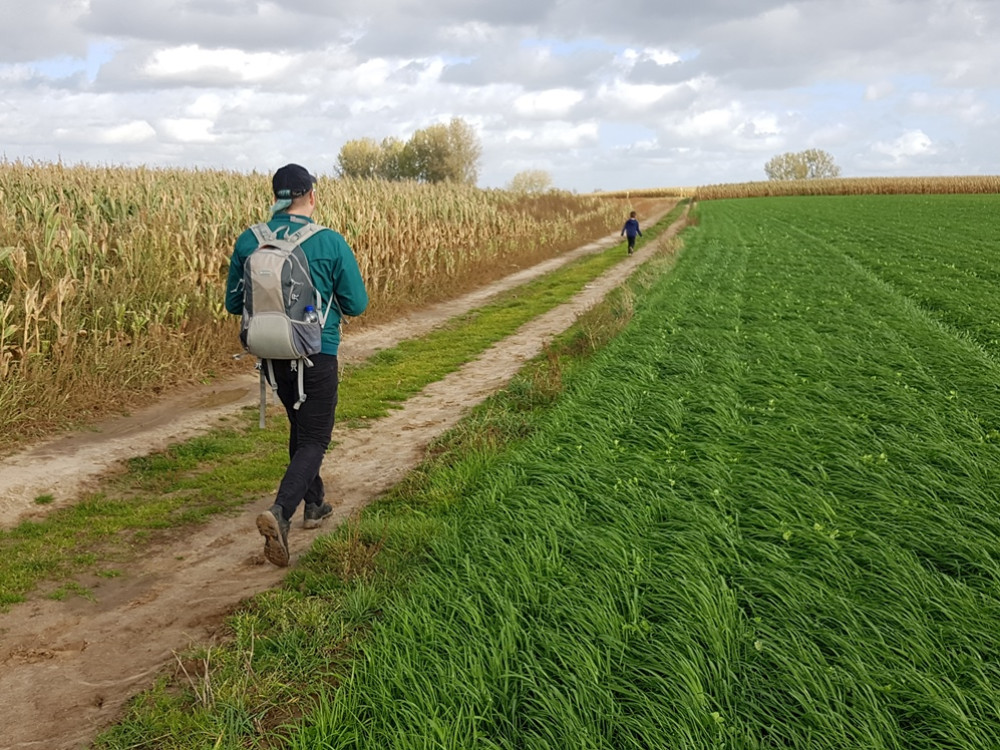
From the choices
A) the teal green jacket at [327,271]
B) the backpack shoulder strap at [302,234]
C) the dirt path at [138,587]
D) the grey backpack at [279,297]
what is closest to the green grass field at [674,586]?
the dirt path at [138,587]

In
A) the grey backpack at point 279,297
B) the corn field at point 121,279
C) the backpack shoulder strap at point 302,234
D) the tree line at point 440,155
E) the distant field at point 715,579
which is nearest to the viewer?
the distant field at point 715,579

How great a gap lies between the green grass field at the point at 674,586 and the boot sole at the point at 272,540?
0.62ft

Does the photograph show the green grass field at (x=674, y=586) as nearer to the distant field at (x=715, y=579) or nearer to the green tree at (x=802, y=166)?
the distant field at (x=715, y=579)

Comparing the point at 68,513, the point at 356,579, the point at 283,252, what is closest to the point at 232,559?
the point at 356,579

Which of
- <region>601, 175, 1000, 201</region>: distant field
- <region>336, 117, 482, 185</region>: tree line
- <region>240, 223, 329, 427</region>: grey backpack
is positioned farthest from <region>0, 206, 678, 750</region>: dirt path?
<region>601, 175, 1000, 201</region>: distant field

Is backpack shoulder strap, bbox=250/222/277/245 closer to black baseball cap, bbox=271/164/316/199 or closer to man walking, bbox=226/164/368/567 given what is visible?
man walking, bbox=226/164/368/567

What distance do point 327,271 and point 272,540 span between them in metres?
1.74

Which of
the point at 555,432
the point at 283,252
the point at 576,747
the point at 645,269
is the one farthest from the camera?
the point at 645,269

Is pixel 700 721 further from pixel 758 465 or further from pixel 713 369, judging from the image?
pixel 713 369

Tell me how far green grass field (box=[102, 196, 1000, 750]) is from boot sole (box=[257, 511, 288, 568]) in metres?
0.19

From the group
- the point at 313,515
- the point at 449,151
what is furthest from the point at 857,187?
the point at 313,515

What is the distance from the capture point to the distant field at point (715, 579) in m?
2.86

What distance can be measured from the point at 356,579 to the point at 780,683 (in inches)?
90.1

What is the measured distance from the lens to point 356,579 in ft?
13.6
